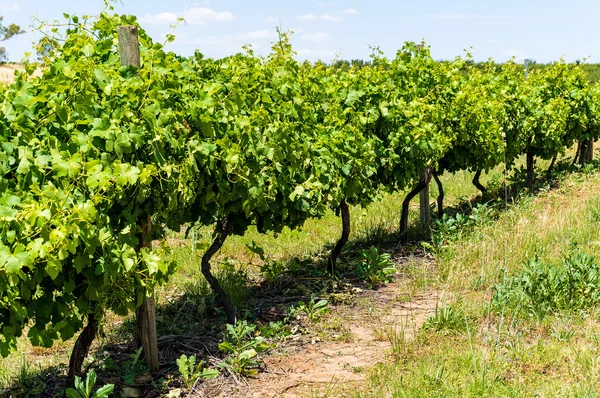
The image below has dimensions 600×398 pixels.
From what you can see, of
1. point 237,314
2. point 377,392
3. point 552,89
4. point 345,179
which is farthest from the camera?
point 552,89

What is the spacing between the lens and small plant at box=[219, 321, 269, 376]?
4.51 m

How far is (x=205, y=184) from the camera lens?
4844 millimetres

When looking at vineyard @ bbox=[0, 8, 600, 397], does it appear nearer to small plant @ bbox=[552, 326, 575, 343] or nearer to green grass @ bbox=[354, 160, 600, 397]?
green grass @ bbox=[354, 160, 600, 397]

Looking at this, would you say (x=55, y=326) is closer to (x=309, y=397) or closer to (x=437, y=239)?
(x=309, y=397)

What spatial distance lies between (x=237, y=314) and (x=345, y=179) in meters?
1.52

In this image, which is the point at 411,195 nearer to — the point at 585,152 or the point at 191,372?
the point at 191,372

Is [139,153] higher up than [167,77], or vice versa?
[167,77]

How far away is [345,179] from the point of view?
613 centimetres

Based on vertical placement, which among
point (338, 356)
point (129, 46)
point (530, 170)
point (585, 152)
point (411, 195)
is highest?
point (129, 46)

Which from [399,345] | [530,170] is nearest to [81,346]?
[399,345]

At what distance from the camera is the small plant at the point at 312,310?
546 cm

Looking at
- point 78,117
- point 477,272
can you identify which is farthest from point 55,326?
point 477,272

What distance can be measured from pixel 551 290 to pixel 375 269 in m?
1.83

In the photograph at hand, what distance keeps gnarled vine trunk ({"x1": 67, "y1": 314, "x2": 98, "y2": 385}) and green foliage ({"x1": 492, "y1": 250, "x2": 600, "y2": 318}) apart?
2.78 m
